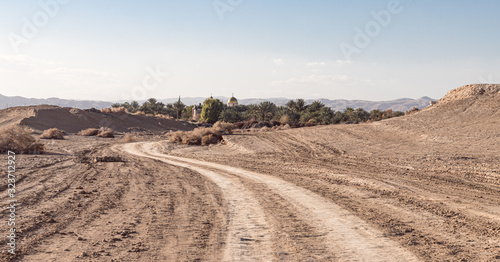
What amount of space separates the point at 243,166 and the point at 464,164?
9.94m

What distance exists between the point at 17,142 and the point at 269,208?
64.3 feet

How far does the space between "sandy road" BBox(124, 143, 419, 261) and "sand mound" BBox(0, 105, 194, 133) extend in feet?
159

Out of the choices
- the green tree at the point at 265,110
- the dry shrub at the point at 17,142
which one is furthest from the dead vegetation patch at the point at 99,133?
the green tree at the point at 265,110

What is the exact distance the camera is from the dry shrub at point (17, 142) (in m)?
22.6

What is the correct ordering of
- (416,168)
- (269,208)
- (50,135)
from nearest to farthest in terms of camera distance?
(269,208), (416,168), (50,135)

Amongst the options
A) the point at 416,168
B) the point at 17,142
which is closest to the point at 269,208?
the point at 416,168

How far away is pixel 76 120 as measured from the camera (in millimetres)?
61844

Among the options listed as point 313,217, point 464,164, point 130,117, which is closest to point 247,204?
point 313,217

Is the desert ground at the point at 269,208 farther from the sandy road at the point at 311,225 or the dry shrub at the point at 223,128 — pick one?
the dry shrub at the point at 223,128

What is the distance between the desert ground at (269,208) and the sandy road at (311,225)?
2cm

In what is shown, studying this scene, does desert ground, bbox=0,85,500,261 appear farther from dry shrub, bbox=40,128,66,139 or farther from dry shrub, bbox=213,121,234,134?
dry shrub, bbox=40,128,66,139

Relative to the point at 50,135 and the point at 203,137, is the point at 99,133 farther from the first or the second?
the point at 203,137

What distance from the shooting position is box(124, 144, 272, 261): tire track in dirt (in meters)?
5.87

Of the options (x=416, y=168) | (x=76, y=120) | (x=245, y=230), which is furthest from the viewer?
(x=76, y=120)
